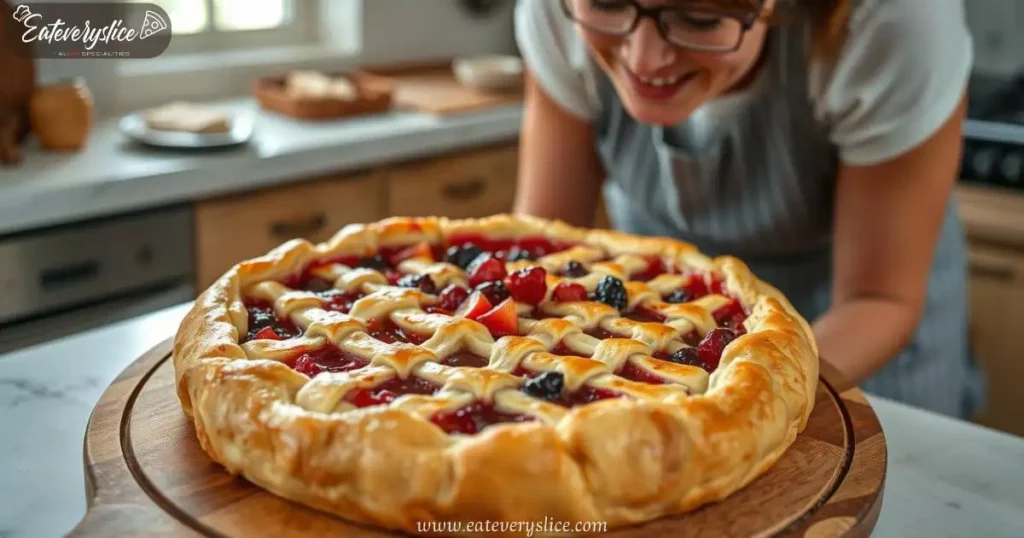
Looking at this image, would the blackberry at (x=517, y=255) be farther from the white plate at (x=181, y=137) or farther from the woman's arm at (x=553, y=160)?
the white plate at (x=181, y=137)

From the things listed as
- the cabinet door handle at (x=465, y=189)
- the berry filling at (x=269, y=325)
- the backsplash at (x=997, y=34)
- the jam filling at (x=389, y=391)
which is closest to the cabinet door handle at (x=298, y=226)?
the cabinet door handle at (x=465, y=189)

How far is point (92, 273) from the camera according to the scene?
2.06 m

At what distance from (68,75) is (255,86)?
48cm

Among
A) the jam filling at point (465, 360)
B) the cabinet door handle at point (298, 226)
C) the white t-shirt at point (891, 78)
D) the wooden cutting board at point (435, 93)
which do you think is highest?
the white t-shirt at point (891, 78)

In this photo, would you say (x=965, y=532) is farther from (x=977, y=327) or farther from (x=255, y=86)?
(x=255, y=86)

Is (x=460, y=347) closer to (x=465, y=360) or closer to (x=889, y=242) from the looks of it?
(x=465, y=360)

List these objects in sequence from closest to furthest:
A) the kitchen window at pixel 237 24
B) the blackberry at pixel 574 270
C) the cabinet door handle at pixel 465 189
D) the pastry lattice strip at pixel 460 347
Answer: the pastry lattice strip at pixel 460 347
the blackberry at pixel 574 270
the cabinet door handle at pixel 465 189
the kitchen window at pixel 237 24

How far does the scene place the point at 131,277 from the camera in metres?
2.12

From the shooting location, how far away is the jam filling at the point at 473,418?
0.92 m

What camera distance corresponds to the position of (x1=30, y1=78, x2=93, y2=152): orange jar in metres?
2.12

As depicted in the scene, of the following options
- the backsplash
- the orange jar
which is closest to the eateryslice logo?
the orange jar

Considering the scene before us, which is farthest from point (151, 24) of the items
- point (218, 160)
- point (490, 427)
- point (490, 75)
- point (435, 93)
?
point (490, 427)

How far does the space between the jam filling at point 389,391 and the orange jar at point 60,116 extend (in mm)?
1484

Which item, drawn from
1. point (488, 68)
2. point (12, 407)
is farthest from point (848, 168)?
point (488, 68)
